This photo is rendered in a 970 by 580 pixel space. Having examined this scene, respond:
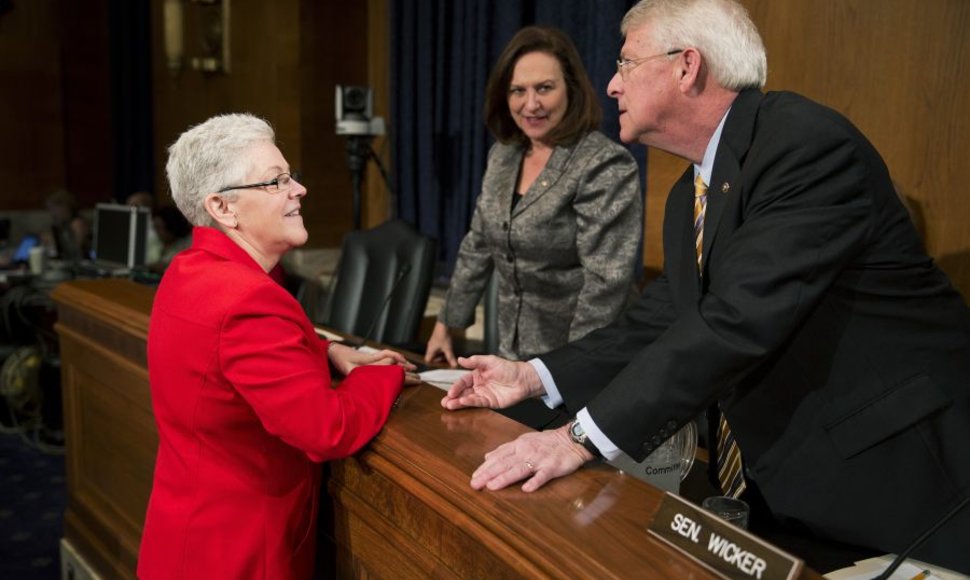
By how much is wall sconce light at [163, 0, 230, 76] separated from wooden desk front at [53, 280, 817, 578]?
13.2ft

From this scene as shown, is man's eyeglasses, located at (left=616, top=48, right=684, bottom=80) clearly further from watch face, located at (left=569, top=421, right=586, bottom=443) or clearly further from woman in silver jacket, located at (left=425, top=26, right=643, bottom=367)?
woman in silver jacket, located at (left=425, top=26, right=643, bottom=367)

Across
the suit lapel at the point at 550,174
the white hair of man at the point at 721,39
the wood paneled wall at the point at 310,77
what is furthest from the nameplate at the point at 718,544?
the wood paneled wall at the point at 310,77

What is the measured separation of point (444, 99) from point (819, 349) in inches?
139

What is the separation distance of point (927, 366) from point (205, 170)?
111cm

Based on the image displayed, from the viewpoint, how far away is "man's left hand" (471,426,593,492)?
1059 millimetres

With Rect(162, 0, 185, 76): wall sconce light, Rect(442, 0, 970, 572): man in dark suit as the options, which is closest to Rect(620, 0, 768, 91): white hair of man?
Rect(442, 0, 970, 572): man in dark suit

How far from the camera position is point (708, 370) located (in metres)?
1.11

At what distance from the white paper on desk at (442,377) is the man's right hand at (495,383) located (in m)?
0.21

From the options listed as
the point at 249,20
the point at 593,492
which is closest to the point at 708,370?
the point at 593,492

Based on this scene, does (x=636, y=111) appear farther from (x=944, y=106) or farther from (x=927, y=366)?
(x=944, y=106)

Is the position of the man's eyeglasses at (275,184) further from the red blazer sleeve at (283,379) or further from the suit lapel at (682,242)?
the suit lapel at (682,242)

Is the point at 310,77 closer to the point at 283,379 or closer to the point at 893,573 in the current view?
the point at 283,379

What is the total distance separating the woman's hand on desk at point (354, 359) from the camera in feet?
5.22

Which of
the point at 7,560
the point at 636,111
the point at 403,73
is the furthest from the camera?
the point at 403,73
